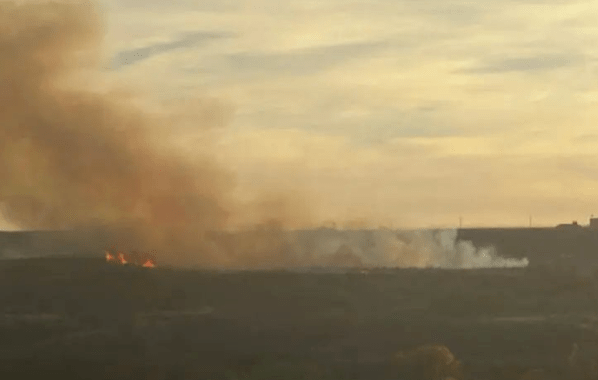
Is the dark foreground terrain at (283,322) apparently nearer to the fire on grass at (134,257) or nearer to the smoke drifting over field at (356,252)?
the fire on grass at (134,257)

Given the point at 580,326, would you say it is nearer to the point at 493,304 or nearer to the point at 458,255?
the point at 493,304

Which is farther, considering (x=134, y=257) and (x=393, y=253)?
(x=393, y=253)

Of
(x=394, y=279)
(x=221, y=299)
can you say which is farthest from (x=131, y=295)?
(x=394, y=279)

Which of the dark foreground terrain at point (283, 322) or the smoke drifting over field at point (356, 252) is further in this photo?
the smoke drifting over field at point (356, 252)

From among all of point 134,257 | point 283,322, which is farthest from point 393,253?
point 283,322

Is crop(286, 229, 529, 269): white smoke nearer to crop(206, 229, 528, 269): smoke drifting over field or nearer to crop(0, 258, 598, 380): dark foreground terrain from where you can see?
crop(206, 229, 528, 269): smoke drifting over field

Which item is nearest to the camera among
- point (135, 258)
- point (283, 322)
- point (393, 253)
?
point (283, 322)

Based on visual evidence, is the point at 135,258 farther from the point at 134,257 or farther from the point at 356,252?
Answer: the point at 356,252

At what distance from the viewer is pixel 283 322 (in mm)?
103750

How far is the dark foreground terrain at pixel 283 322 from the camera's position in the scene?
8369cm

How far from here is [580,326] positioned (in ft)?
330

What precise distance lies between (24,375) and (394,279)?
53419 mm

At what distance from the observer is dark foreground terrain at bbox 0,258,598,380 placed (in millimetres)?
83688

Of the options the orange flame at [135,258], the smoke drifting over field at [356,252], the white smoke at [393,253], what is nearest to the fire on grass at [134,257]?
A: the orange flame at [135,258]
